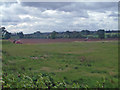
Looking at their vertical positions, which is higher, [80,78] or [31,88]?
[31,88]

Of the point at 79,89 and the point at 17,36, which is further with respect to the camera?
the point at 17,36

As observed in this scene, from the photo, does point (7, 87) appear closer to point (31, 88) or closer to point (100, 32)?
point (31, 88)

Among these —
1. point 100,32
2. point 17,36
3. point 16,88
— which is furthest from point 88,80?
point 17,36

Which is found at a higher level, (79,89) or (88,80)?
(79,89)

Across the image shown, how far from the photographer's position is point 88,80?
6.62 metres

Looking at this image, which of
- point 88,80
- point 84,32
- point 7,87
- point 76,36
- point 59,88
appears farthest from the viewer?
point 84,32

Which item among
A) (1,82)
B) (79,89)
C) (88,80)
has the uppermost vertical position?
(1,82)

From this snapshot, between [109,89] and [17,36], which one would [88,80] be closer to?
[109,89]

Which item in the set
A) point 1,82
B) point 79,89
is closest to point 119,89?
point 79,89

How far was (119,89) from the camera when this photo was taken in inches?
189

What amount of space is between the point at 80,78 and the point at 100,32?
54.7 m

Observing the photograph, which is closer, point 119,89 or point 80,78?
point 119,89

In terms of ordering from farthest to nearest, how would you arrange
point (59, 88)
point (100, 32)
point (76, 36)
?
1. point (76, 36)
2. point (100, 32)
3. point (59, 88)

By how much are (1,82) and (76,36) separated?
61366mm
